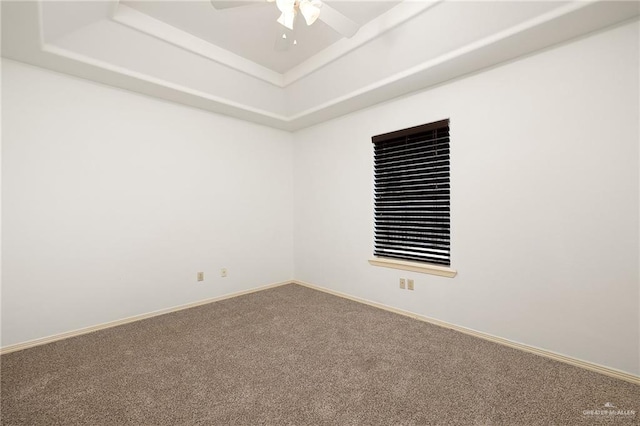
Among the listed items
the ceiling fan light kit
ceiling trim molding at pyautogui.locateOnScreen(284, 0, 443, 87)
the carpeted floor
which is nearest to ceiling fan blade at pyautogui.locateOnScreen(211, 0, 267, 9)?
the ceiling fan light kit

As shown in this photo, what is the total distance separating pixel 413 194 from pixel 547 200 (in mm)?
1204

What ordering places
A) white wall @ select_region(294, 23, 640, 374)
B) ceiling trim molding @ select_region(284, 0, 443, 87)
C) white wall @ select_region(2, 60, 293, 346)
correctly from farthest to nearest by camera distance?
white wall @ select_region(2, 60, 293, 346) < ceiling trim molding @ select_region(284, 0, 443, 87) < white wall @ select_region(294, 23, 640, 374)

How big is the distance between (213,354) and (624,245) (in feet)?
10.4

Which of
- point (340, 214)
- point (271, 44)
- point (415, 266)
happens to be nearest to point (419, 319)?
point (415, 266)

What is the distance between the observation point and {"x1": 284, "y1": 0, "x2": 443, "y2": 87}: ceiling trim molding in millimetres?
2402

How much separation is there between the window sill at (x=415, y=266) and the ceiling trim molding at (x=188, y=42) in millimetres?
2624

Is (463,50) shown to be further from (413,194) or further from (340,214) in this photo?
(340,214)

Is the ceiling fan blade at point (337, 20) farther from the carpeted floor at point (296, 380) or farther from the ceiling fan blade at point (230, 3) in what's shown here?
the carpeted floor at point (296, 380)

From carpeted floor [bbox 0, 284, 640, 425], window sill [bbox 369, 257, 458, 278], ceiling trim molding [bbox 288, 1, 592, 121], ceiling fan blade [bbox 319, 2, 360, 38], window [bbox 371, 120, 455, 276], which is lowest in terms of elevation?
carpeted floor [bbox 0, 284, 640, 425]

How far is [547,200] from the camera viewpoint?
2.30m

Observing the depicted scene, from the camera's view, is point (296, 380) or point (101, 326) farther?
point (101, 326)

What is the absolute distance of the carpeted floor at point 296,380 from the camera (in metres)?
1.62

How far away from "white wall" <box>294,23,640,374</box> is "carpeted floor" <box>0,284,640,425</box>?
0.98 feet

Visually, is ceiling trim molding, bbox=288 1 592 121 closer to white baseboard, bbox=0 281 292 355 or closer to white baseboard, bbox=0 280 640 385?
white baseboard, bbox=0 280 640 385
